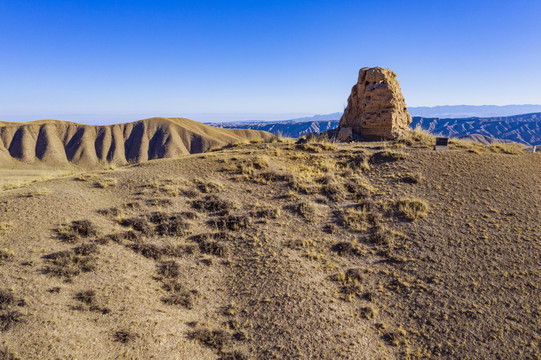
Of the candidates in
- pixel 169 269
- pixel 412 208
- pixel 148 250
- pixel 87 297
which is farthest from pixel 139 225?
pixel 412 208

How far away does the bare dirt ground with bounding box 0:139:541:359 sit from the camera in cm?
575

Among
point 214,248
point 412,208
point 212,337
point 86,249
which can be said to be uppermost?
point 412,208

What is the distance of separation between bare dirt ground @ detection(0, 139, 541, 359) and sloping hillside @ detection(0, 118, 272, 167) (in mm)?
59146

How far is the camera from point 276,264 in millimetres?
7973

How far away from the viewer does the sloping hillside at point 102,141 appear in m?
70.4

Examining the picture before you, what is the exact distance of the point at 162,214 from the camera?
9750 millimetres

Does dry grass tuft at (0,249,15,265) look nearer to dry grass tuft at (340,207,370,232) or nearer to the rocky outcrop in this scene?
dry grass tuft at (340,207,370,232)

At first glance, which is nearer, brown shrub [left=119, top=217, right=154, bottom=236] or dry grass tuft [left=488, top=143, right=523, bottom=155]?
brown shrub [left=119, top=217, right=154, bottom=236]

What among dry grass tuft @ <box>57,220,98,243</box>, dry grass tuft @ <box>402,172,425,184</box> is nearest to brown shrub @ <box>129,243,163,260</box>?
dry grass tuft @ <box>57,220,98,243</box>

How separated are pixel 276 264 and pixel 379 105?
1349 cm

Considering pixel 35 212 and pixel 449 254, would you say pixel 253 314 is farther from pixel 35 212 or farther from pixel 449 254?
pixel 35 212

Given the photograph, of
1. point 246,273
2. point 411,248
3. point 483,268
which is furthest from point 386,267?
point 246,273

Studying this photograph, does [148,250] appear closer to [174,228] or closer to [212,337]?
[174,228]

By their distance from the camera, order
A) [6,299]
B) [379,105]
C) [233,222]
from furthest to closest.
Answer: [379,105]
[233,222]
[6,299]
